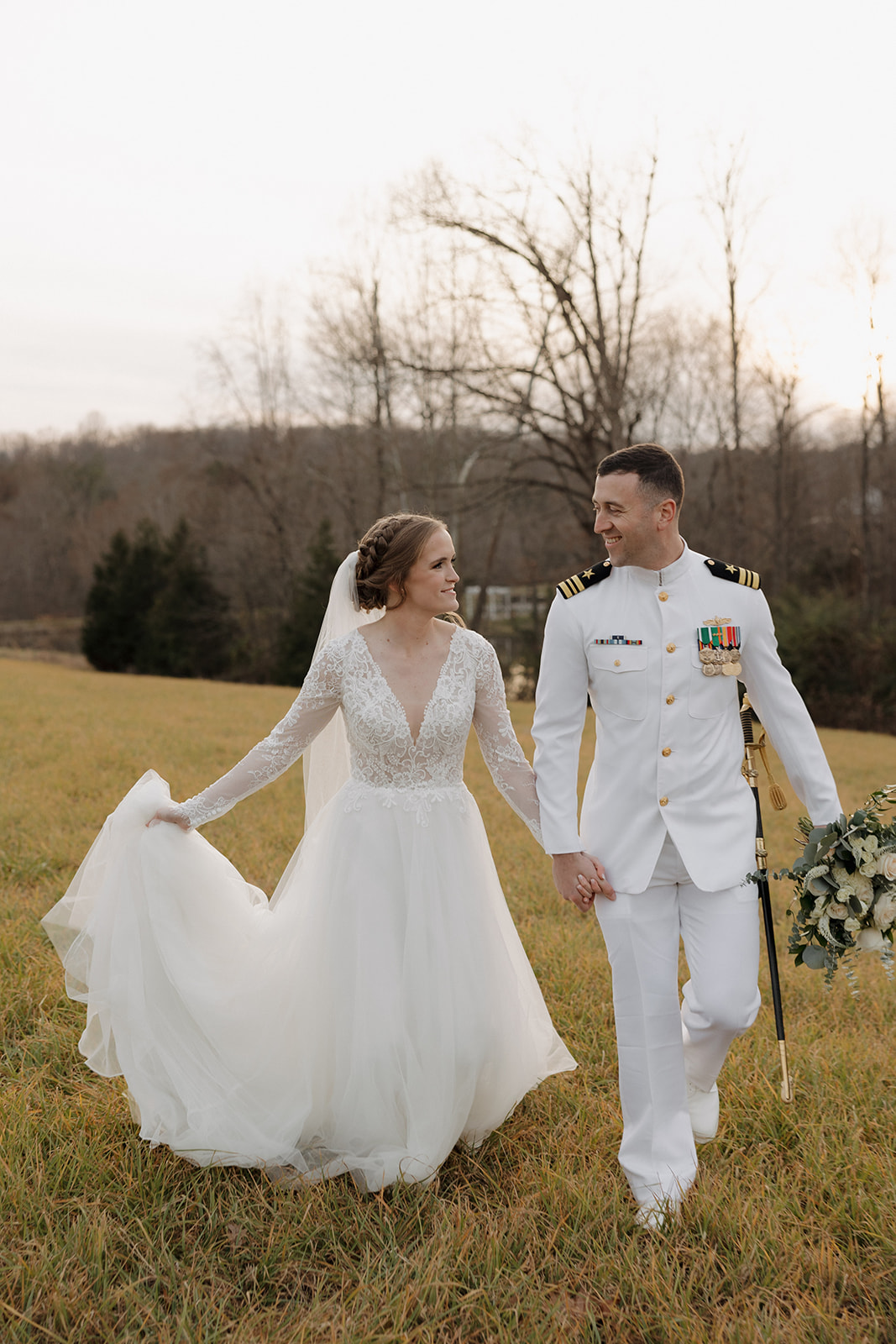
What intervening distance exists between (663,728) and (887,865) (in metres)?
0.81

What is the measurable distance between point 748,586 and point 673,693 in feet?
1.61

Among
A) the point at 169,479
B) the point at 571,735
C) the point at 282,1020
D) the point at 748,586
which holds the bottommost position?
the point at 282,1020

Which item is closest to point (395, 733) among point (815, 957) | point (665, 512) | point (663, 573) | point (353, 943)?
point (353, 943)

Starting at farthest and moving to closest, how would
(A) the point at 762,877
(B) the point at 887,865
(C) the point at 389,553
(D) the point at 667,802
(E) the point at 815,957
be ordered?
1. (C) the point at 389,553
2. (D) the point at 667,802
3. (A) the point at 762,877
4. (E) the point at 815,957
5. (B) the point at 887,865

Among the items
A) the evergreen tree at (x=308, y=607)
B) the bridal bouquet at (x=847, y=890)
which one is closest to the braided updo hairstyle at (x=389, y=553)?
the bridal bouquet at (x=847, y=890)

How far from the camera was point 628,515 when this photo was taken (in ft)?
11.2

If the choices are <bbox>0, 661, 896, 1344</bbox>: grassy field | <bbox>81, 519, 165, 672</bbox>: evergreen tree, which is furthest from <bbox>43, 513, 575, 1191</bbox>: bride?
<bbox>81, 519, 165, 672</bbox>: evergreen tree

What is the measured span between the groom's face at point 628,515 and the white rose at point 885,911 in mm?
1327

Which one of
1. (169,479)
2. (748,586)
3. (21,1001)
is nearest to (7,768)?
(21,1001)

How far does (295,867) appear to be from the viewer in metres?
3.97

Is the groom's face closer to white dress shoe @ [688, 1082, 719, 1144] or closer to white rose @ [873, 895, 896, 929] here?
white rose @ [873, 895, 896, 929]

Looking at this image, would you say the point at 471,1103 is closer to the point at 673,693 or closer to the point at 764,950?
the point at 673,693

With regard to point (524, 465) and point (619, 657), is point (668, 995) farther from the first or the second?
point (524, 465)

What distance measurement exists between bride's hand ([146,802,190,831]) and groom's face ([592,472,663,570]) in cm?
187
